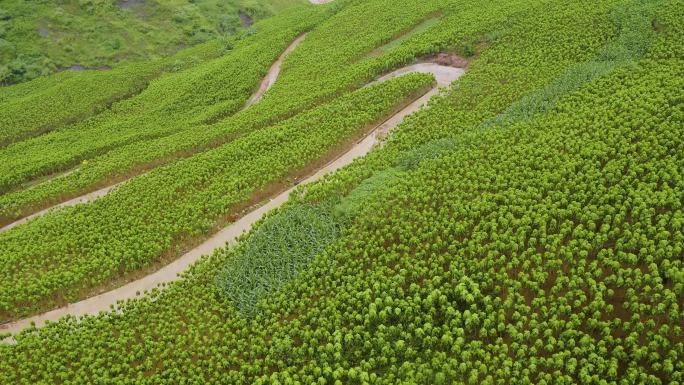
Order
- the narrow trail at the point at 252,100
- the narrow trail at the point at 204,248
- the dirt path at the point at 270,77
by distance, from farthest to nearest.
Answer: the dirt path at the point at 270,77 < the narrow trail at the point at 252,100 < the narrow trail at the point at 204,248

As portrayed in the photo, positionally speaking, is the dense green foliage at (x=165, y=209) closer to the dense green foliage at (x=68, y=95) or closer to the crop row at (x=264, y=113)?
the crop row at (x=264, y=113)

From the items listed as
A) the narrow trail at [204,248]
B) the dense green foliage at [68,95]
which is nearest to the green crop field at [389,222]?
the narrow trail at [204,248]

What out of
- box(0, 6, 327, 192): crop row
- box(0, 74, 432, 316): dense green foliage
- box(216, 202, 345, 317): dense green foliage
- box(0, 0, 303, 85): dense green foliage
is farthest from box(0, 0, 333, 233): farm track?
box(0, 0, 303, 85): dense green foliage

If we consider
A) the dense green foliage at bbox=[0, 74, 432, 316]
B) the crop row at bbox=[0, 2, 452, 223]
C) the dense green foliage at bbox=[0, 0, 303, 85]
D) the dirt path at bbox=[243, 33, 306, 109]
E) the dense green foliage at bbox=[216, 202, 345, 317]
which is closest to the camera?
the dense green foliage at bbox=[216, 202, 345, 317]

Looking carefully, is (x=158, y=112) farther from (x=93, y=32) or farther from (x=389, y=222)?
(x=389, y=222)

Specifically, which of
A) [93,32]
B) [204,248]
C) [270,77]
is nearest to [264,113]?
[270,77]

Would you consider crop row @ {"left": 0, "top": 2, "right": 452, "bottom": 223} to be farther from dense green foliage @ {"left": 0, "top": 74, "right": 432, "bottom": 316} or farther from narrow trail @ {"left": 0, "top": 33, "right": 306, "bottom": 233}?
dense green foliage @ {"left": 0, "top": 74, "right": 432, "bottom": 316}

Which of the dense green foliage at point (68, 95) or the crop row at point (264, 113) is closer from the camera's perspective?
the crop row at point (264, 113)
